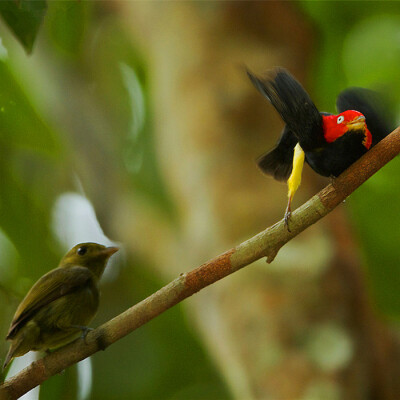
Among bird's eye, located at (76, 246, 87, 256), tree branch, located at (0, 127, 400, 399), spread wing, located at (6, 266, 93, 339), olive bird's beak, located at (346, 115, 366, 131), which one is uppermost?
olive bird's beak, located at (346, 115, 366, 131)

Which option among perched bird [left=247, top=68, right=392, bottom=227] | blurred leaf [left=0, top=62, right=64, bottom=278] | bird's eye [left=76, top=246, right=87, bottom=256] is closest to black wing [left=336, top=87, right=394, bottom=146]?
perched bird [left=247, top=68, right=392, bottom=227]

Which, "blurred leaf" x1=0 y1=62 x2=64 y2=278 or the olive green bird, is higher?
the olive green bird

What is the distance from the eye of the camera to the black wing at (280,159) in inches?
79.9

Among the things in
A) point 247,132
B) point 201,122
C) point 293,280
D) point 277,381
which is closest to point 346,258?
point 293,280

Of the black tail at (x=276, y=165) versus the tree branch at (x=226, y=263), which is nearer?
the tree branch at (x=226, y=263)

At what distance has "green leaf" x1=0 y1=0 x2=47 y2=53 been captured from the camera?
1.75 meters

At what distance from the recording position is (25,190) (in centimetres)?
442

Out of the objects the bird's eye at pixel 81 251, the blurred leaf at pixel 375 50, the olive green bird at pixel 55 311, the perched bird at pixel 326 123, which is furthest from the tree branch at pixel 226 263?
the blurred leaf at pixel 375 50

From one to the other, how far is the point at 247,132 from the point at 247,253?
2.18 meters

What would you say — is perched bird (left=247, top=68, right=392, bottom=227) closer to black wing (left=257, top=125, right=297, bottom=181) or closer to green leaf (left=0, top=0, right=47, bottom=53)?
black wing (left=257, top=125, right=297, bottom=181)

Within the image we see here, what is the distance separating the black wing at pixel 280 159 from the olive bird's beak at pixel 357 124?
0.42 meters

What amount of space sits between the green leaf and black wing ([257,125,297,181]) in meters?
0.82

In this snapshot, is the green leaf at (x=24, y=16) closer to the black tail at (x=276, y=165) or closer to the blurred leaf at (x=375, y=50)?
the black tail at (x=276, y=165)

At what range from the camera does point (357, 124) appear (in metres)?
1.58
